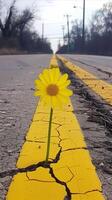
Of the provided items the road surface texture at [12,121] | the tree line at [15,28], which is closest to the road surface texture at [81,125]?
the road surface texture at [12,121]

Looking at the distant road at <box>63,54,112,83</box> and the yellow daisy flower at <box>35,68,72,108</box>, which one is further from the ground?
the yellow daisy flower at <box>35,68,72,108</box>

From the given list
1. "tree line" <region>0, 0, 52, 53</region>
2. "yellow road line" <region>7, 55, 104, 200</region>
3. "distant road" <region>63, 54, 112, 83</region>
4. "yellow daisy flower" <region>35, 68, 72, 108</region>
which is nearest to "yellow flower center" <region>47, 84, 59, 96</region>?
"yellow daisy flower" <region>35, 68, 72, 108</region>

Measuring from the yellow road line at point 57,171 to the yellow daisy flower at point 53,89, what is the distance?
38cm

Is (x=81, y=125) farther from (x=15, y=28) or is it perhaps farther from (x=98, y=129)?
(x=15, y=28)

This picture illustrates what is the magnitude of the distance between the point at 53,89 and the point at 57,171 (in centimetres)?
46

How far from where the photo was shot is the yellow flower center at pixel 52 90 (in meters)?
2.53

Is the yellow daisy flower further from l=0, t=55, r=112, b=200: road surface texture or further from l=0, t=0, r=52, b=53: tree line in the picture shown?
l=0, t=0, r=52, b=53: tree line

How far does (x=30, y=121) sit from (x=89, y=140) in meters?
1.07

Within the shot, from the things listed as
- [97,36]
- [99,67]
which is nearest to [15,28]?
[97,36]

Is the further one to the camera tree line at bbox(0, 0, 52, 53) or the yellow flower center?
tree line at bbox(0, 0, 52, 53)

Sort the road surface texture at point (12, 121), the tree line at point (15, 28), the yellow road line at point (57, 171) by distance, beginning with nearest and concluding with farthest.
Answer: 1. the yellow road line at point (57, 171)
2. the road surface texture at point (12, 121)
3. the tree line at point (15, 28)

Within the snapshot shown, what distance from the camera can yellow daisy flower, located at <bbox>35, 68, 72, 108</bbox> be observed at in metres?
2.54

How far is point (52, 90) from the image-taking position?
2.55m

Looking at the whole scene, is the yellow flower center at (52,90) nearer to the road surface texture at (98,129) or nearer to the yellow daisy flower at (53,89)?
the yellow daisy flower at (53,89)
